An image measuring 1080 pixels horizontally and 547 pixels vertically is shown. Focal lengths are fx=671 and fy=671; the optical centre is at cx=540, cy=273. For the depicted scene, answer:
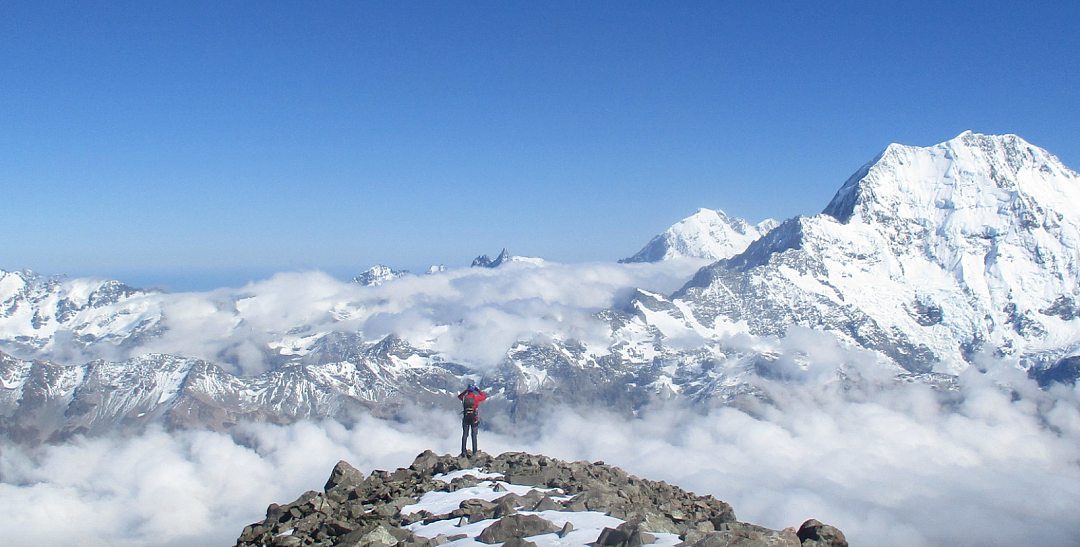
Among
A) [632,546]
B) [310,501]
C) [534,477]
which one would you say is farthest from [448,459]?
[632,546]

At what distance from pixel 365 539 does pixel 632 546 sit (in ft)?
34.4

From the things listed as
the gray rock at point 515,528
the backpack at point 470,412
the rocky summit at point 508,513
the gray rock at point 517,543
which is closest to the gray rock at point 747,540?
the rocky summit at point 508,513

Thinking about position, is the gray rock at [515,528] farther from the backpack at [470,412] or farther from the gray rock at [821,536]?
the backpack at [470,412]

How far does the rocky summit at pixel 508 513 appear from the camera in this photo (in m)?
26.2

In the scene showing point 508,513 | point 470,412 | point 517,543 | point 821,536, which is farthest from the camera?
point 470,412

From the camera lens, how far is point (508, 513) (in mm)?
30641

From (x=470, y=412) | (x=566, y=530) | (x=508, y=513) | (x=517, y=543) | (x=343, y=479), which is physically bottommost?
(x=343, y=479)

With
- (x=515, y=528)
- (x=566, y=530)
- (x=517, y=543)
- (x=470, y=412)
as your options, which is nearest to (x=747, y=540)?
(x=566, y=530)

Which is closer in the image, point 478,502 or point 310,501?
point 478,502

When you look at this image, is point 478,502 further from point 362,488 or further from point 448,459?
point 448,459

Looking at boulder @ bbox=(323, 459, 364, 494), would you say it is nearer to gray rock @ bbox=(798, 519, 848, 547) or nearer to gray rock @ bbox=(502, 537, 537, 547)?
gray rock @ bbox=(502, 537, 537, 547)

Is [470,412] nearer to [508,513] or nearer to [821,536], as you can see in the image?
[508,513]

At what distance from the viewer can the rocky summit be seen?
86.0 feet

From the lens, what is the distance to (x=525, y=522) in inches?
1080
